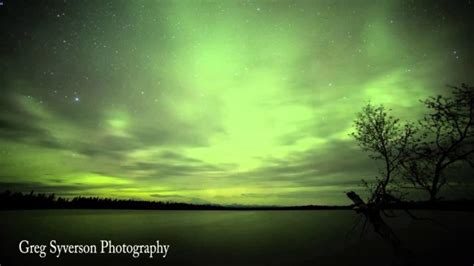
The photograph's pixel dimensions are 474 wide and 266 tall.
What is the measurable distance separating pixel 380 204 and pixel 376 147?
3.33 meters

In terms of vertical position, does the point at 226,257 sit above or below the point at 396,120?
below

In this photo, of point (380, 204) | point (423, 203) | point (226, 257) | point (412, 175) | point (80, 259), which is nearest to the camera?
point (423, 203)

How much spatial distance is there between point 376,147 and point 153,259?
23.6 m

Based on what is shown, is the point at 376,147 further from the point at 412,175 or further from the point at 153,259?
the point at 153,259

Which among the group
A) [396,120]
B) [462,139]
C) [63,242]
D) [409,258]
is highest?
[396,120]

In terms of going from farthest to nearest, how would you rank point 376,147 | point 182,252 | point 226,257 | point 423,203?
point 182,252, point 226,257, point 376,147, point 423,203

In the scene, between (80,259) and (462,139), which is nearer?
(462,139)

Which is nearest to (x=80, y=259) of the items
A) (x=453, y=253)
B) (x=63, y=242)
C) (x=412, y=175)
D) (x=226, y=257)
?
(x=226, y=257)

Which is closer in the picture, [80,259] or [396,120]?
[396,120]

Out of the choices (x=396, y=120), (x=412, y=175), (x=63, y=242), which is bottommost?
(x=63, y=242)

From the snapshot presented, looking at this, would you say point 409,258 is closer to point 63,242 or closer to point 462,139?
point 462,139

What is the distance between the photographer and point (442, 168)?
12.1 meters

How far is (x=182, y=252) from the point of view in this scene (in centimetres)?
3338

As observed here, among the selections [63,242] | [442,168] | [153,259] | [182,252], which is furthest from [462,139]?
[63,242]
